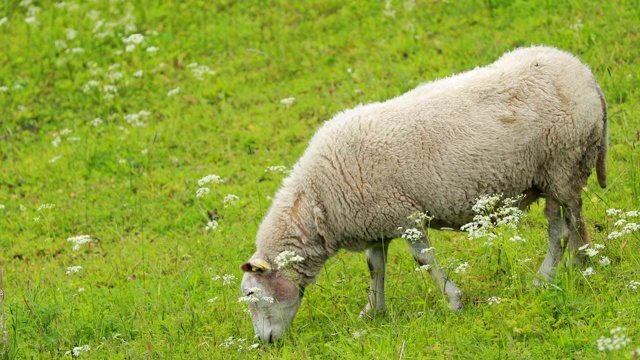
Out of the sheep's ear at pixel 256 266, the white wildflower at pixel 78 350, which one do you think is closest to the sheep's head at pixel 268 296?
the sheep's ear at pixel 256 266

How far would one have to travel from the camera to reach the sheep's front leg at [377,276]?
6.05 meters

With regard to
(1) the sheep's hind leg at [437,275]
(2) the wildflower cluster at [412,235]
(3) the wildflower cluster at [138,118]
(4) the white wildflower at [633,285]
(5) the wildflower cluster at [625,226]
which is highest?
(5) the wildflower cluster at [625,226]

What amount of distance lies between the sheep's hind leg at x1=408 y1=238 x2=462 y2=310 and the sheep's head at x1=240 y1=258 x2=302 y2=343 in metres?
0.90

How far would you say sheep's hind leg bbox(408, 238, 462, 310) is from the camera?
5.57 metres

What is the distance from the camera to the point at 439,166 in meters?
5.80

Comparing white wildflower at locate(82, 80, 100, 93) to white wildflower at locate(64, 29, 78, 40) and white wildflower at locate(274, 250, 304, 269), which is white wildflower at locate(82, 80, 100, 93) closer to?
white wildflower at locate(64, 29, 78, 40)

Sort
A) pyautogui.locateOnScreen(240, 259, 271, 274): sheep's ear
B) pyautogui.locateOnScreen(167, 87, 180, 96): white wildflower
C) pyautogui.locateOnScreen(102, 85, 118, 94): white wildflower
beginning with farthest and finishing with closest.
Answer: pyautogui.locateOnScreen(102, 85, 118, 94): white wildflower, pyautogui.locateOnScreen(167, 87, 180, 96): white wildflower, pyautogui.locateOnScreen(240, 259, 271, 274): sheep's ear

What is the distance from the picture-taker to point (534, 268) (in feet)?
20.3

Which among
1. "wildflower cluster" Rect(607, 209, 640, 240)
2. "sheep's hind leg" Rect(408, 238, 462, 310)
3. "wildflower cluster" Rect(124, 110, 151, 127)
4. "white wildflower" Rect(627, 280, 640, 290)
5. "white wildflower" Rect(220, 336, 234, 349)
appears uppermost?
"wildflower cluster" Rect(607, 209, 640, 240)

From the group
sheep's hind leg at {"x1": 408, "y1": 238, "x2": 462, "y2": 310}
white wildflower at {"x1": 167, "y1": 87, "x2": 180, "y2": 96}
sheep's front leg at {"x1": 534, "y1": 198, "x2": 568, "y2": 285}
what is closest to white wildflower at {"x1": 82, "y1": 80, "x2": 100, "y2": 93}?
white wildflower at {"x1": 167, "y1": 87, "x2": 180, "y2": 96}

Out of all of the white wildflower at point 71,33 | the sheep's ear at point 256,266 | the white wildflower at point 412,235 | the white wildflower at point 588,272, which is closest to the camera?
the white wildflower at point 588,272

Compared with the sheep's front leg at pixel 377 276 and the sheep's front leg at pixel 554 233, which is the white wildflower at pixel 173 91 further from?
the sheep's front leg at pixel 554 233

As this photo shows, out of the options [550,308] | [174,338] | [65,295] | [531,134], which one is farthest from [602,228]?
[65,295]

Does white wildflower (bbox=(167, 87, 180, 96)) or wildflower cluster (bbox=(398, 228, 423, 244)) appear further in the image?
white wildflower (bbox=(167, 87, 180, 96))
